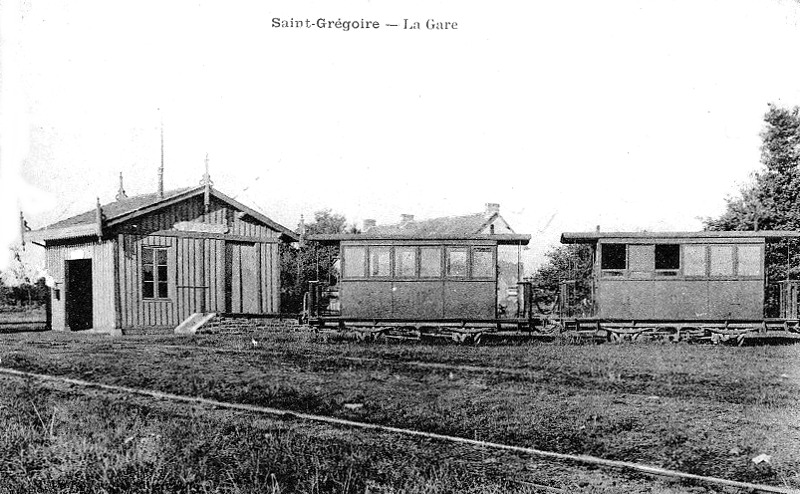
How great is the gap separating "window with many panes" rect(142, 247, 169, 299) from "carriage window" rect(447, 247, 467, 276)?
804 centimetres

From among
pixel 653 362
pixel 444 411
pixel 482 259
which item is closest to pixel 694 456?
pixel 444 411

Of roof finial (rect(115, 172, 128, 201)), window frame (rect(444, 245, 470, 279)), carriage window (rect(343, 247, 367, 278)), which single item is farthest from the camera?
roof finial (rect(115, 172, 128, 201))

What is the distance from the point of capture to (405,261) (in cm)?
1548

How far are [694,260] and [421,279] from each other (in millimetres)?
6308

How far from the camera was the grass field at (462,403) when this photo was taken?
508cm

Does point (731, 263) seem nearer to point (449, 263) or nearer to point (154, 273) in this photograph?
point (449, 263)

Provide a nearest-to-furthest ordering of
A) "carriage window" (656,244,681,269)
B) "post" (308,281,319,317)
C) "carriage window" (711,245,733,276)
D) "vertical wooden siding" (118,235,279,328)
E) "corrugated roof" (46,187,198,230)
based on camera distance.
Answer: "carriage window" (711,245,733,276) → "carriage window" (656,244,681,269) → "post" (308,281,319,317) → "vertical wooden siding" (118,235,279,328) → "corrugated roof" (46,187,198,230)

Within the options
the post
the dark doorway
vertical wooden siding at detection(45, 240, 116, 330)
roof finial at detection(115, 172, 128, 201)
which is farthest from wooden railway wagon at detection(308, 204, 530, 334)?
roof finial at detection(115, 172, 128, 201)

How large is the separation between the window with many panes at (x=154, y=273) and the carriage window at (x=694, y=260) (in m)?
13.3

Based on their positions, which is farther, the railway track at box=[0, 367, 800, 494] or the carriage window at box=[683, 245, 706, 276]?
the carriage window at box=[683, 245, 706, 276]

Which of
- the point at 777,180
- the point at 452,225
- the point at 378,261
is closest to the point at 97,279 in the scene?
the point at 378,261

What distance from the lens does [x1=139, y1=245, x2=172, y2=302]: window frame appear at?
17.5 meters

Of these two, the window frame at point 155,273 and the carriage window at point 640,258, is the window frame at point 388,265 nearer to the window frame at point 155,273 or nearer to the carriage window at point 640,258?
the carriage window at point 640,258

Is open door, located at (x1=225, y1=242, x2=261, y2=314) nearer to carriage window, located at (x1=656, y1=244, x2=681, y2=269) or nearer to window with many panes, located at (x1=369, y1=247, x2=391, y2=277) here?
window with many panes, located at (x1=369, y1=247, x2=391, y2=277)
